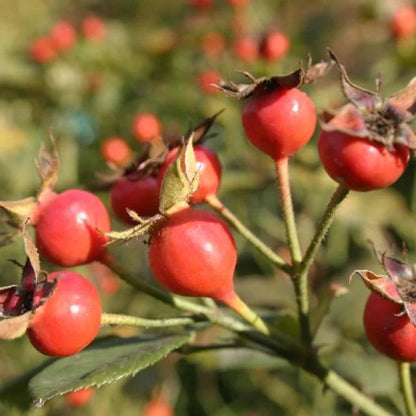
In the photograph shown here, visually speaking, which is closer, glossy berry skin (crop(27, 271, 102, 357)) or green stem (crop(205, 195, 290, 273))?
glossy berry skin (crop(27, 271, 102, 357))

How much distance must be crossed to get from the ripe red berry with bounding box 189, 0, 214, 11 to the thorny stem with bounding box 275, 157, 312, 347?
419 cm

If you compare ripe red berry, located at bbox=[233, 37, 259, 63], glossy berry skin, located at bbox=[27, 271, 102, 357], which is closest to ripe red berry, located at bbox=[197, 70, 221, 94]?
ripe red berry, located at bbox=[233, 37, 259, 63]

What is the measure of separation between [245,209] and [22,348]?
4.24ft

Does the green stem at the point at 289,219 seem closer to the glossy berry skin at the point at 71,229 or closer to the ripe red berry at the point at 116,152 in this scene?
the glossy berry skin at the point at 71,229

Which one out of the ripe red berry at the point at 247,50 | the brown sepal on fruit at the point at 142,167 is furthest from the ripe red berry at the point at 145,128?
the brown sepal on fruit at the point at 142,167

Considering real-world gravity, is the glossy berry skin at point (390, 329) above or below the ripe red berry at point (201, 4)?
above

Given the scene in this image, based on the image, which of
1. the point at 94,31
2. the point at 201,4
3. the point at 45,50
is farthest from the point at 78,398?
the point at 201,4

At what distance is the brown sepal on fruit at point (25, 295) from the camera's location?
1.16 metres

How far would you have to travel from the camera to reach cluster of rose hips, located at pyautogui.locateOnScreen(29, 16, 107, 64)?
450 cm

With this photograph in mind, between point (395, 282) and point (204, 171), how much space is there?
422mm

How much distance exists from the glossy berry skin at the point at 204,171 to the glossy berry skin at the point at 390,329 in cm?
38

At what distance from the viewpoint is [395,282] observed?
1.26m

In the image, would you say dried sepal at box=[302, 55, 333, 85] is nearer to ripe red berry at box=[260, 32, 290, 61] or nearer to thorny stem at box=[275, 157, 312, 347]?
thorny stem at box=[275, 157, 312, 347]

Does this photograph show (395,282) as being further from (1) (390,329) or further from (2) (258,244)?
(2) (258,244)
